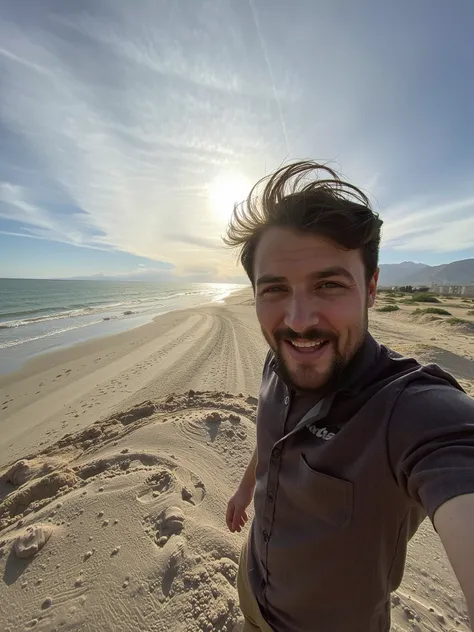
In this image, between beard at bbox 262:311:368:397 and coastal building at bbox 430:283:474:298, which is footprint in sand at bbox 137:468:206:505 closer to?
beard at bbox 262:311:368:397

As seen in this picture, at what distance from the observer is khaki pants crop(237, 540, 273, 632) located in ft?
4.42

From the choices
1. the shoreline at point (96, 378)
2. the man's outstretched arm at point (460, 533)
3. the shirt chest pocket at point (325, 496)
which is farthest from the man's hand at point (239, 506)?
the shoreline at point (96, 378)

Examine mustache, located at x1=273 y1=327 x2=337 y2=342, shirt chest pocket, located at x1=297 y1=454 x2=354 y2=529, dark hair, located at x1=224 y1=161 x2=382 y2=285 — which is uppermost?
dark hair, located at x1=224 y1=161 x2=382 y2=285

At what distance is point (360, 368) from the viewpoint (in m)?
1.11

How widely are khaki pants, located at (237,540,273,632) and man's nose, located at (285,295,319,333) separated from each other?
1.35 meters

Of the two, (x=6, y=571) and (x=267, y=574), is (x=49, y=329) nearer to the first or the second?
(x=6, y=571)

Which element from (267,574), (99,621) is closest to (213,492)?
(99,621)

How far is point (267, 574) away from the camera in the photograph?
128 cm

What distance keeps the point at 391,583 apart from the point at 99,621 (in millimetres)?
2010

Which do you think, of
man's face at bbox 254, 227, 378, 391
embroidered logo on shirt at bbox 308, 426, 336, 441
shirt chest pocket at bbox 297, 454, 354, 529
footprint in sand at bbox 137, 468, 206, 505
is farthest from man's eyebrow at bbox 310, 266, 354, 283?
footprint in sand at bbox 137, 468, 206, 505

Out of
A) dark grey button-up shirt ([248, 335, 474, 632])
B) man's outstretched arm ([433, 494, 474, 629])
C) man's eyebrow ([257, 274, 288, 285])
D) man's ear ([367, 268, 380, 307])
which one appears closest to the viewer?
man's outstretched arm ([433, 494, 474, 629])

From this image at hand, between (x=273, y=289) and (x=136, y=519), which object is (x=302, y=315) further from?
(x=136, y=519)

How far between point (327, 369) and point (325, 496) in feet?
1.51

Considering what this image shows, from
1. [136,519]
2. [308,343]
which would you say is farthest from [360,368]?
[136,519]
